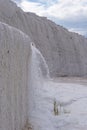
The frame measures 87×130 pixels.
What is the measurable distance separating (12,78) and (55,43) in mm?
17189

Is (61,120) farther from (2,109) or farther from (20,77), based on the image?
(2,109)

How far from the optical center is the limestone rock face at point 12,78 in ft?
12.6

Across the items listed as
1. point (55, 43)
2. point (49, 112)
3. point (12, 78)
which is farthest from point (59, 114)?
point (55, 43)

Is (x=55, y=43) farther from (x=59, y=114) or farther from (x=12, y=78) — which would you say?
(x=12, y=78)

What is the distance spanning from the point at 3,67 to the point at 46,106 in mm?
3855

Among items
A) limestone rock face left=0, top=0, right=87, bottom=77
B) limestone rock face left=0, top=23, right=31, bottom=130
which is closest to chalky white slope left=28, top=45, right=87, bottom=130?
limestone rock face left=0, top=23, right=31, bottom=130

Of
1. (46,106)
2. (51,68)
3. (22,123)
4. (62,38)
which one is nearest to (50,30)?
(62,38)

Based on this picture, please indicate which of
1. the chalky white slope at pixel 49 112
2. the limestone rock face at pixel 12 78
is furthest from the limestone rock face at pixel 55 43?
the limestone rock face at pixel 12 78

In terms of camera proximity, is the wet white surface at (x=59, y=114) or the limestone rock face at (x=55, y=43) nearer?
the wet white surface at (x=59, y=114)

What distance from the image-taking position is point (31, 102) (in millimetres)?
6629

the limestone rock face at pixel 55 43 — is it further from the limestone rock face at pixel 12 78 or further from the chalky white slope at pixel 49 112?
the limestone rock face at pixel 12 78

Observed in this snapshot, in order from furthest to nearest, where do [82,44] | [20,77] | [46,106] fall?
1. [82,44]
2. [46,106]
3. [20,77]

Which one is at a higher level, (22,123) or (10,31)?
(10,31)

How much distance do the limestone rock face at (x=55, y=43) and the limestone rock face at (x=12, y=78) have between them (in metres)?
11.9
